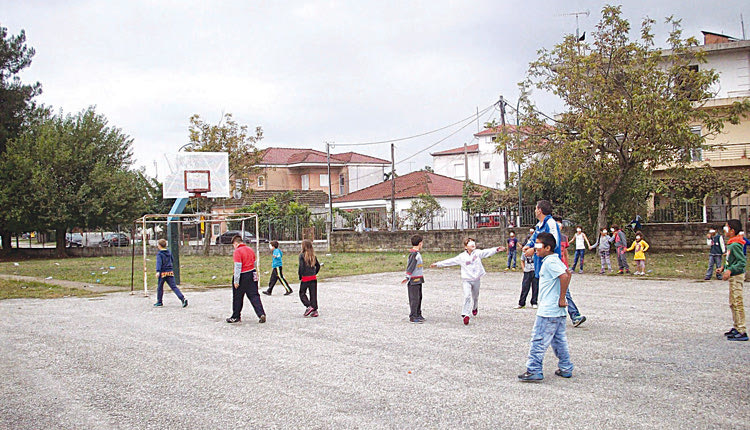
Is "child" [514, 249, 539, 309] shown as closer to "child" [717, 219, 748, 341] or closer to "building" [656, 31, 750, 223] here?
"child" [717, 219, 748, 341]

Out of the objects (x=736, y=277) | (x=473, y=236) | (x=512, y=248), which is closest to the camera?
(x=736, y=277)

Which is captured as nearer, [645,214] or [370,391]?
[370,391]

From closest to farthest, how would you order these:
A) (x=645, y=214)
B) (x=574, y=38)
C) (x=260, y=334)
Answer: (x=260, y=334) → (x=574, y=38) → (x=645, y=214)

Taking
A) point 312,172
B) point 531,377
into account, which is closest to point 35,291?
point 531,377

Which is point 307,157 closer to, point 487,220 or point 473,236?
point 487,220

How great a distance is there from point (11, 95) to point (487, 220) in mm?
27567

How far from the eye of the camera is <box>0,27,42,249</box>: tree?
1329 inches

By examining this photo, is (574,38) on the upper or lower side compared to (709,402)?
upper

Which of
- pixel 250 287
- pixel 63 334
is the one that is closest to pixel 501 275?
pixel 250 287

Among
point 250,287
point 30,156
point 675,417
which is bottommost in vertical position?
point 675,417

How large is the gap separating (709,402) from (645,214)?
2509cm

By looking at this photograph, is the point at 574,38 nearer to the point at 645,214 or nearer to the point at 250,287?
the point at 645,214

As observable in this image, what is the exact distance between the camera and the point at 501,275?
70.7 feet

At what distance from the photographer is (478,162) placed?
67250mm
